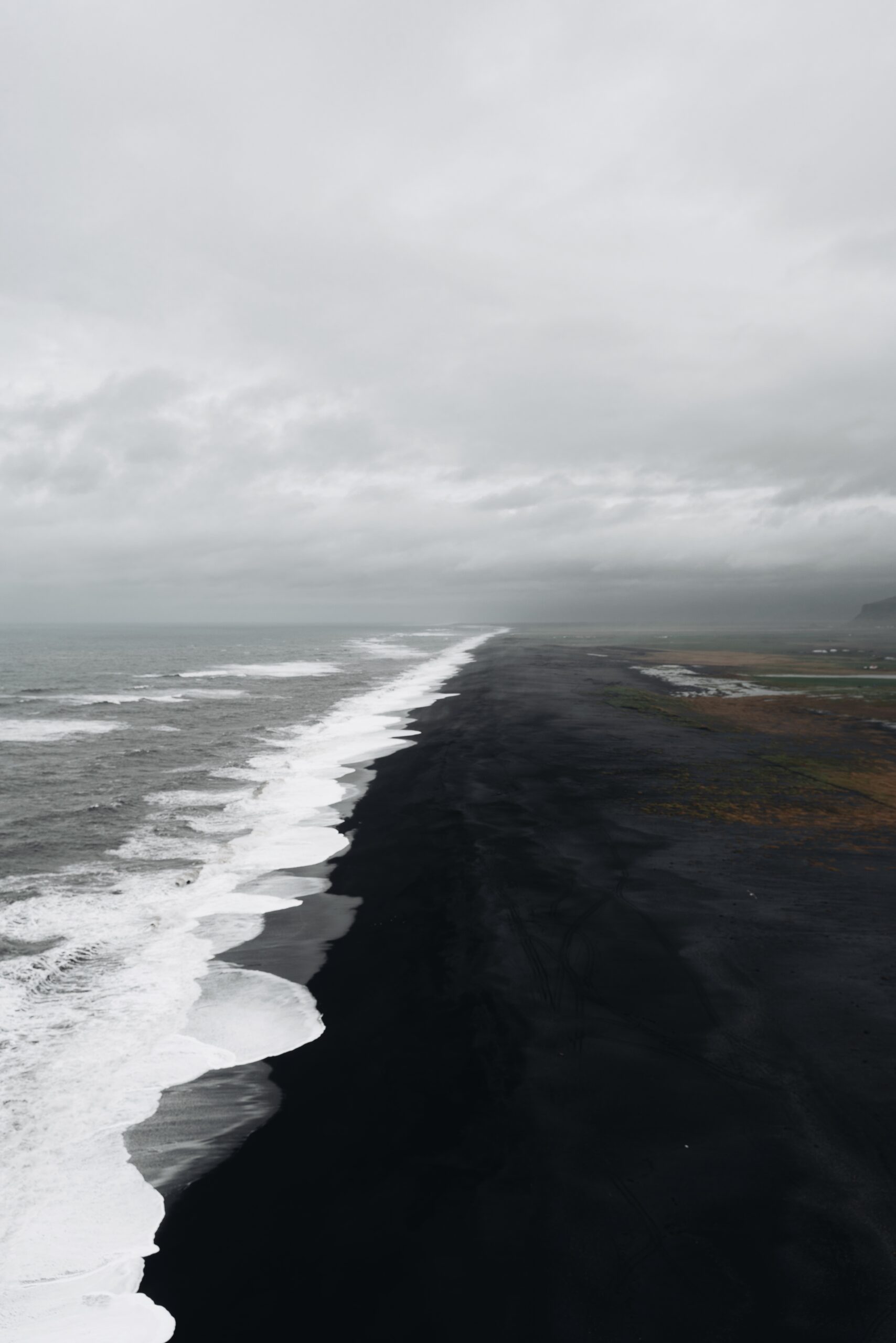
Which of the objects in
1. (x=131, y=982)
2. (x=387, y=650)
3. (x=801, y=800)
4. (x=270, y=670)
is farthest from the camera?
(x=387, y=650)

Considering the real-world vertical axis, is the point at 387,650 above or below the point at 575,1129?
above

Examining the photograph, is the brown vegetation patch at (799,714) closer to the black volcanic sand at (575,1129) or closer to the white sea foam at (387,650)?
the black volcanic sand at (575,1129)

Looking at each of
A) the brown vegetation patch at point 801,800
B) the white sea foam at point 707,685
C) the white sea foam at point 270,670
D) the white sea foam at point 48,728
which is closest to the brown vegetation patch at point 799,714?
the white sea foam at point 707,685

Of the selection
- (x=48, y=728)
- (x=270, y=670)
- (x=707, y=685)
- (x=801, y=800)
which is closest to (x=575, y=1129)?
(x=801, y=800)

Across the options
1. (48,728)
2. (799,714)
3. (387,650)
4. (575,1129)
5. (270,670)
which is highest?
(387,650)

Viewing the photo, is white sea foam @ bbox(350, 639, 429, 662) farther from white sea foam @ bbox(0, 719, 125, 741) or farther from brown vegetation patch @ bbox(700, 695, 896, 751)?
white sea foam @ bbox(0, 719, 125, 741)

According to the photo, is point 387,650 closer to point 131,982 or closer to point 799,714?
point 799,714

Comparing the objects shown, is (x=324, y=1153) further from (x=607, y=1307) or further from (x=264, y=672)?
(x=264, y=672)

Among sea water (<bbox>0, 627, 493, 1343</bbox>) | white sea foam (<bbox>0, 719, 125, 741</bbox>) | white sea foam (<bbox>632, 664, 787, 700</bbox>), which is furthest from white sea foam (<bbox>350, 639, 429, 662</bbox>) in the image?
sea water (<bbox>0, 627, 493, 1343</bbox>)

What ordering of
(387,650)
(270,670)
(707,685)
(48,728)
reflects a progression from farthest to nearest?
(387,650), (270,670), (707,685), (48,728)
